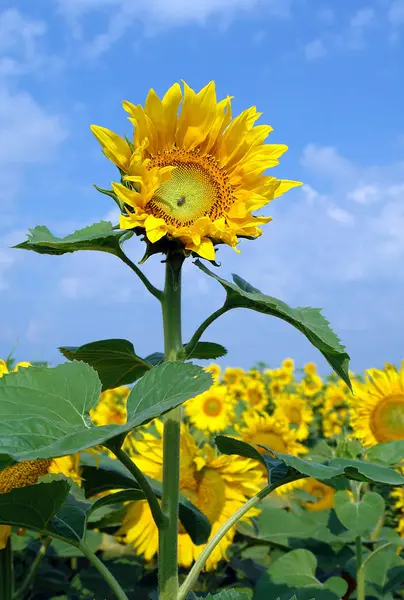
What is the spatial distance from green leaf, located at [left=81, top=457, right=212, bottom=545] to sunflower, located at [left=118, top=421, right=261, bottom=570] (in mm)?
758

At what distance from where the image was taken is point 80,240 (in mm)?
1314

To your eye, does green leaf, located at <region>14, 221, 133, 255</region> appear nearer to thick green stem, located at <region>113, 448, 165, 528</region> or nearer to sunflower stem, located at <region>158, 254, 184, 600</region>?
sunflower stem, located at <region>158, 254, 184, 600</region>

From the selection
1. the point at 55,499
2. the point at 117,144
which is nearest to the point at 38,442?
the point at 55,499

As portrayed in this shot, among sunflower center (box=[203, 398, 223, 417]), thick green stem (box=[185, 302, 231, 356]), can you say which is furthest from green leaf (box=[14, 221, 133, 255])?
sunflower center (box=[203, 398, 223, 417])

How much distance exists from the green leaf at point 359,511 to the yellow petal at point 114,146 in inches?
63.1

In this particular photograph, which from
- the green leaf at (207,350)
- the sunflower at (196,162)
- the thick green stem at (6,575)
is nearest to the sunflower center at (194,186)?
the sunflower at (196,162)

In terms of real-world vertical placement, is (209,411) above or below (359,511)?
above

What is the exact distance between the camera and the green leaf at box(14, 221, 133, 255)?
1.34m

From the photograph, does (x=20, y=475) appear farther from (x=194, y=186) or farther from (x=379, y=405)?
(x=379, y=405)

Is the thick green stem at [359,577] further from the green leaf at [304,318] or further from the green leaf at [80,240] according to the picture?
the green leaf at [80,240]

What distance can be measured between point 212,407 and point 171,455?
14.5ft

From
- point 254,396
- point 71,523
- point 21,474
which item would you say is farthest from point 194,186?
point 254,396

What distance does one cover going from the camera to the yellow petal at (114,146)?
153cm

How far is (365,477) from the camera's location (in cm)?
139
